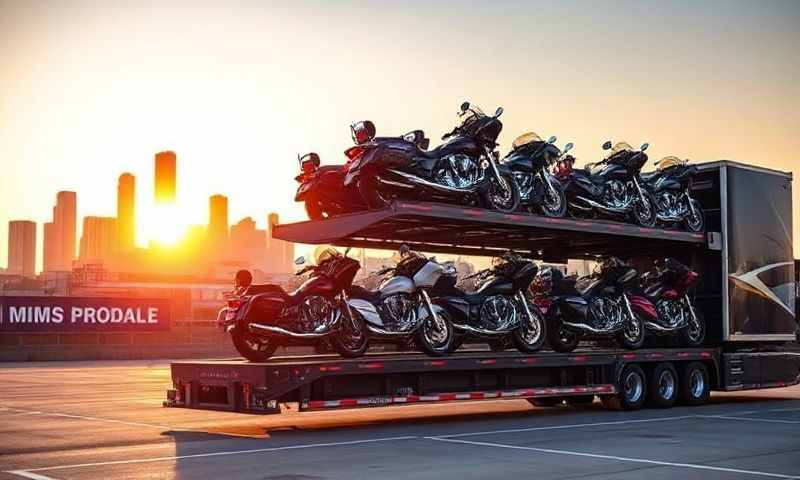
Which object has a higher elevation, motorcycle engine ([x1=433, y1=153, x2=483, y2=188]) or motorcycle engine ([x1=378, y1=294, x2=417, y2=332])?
motorcycle engine ([x1=433, y1=153, x2=483, y2=188])

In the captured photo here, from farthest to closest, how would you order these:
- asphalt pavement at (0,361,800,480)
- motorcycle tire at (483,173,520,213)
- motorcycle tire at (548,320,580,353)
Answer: motorcycle tire at (548,320,580,353), motorcycle tire at (483,173,520,213), asphalt pavement at (0,361,800,480)

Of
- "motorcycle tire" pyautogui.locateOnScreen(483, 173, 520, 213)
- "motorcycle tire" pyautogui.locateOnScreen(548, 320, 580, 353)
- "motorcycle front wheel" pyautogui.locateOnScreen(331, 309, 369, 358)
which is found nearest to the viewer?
"motorcycle front wheel" pyautogui.locateOnScreen(331, 309, 369, 358)

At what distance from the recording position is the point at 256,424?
1672cm

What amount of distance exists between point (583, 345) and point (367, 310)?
756 centimetres

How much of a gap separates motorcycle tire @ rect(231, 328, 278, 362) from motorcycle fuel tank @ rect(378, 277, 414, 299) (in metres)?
1.90

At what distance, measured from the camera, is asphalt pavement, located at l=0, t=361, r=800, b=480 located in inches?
445

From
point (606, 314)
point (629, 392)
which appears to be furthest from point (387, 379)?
point (606, 314)

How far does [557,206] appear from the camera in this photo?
18.5 metres

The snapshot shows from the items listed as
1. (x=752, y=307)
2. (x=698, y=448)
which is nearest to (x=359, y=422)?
(x=698, y=448)

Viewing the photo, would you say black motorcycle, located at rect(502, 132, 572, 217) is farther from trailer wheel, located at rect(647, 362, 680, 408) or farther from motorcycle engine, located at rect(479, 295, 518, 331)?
trailer wheel, located at rect(647, 362, 680, 408)

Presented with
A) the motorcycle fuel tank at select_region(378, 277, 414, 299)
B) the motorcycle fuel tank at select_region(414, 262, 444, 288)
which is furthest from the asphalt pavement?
the motorcycle fuel tank at select_region(414, 262, 444, 288)

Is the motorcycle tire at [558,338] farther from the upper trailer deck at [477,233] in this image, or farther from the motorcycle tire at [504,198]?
the motorcycle tire at [504,198]

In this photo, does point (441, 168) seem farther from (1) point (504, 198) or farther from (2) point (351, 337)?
(2) point (351, 337)

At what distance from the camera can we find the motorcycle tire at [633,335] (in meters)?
20.2
